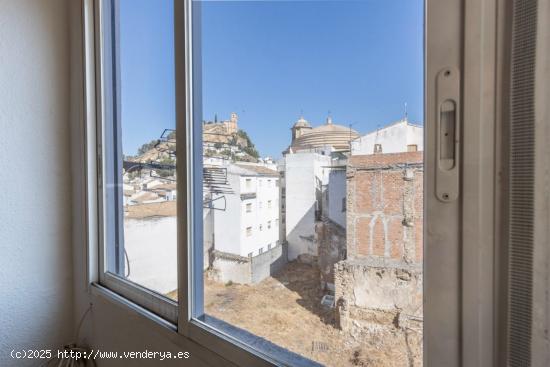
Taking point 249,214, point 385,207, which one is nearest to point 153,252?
point 249,214

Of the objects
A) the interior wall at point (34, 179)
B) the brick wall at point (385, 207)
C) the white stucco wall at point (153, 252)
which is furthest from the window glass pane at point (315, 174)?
the interior wall at point (34, 179)

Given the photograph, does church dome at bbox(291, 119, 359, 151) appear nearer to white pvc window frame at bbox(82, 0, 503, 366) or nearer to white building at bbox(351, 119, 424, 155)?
white building at bbox(351, 119, 424, 155)

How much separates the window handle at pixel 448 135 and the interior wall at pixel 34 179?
1668 mm

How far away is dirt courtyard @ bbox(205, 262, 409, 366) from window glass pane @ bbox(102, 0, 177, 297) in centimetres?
24

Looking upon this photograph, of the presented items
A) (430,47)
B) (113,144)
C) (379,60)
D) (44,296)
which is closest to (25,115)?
(113,144)

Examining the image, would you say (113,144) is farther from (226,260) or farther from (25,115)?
(226,260)

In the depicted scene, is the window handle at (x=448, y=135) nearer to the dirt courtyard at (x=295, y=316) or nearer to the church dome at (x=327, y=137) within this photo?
the church dome at (x=327, y=137)

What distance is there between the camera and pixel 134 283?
1.28 meters

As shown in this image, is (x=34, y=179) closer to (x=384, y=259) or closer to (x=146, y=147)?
(x=146, y=147)

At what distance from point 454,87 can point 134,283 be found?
137 cm

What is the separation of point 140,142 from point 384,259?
45.0 inches

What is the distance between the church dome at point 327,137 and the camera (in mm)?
704

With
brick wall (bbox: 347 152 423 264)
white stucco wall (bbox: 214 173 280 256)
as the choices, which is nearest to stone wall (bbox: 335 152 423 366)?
brick wall (bbox: 347 152 423 264)

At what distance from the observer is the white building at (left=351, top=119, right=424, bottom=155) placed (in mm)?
580
